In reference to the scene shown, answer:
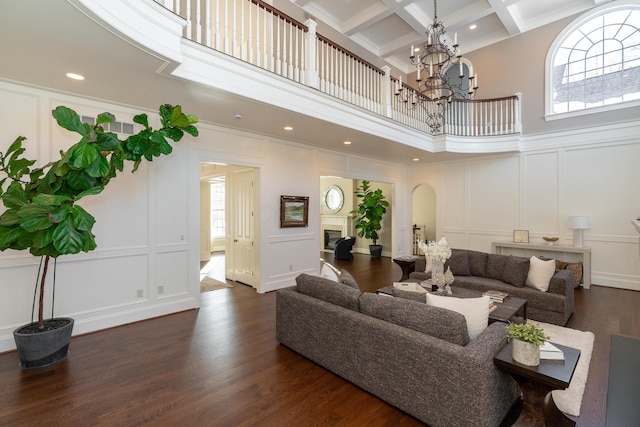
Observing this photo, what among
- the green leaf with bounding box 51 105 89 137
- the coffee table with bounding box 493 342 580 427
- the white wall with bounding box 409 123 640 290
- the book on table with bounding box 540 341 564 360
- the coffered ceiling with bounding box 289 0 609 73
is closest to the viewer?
the coffee table with bounding box 493 342 580 427

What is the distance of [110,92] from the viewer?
3383 mm

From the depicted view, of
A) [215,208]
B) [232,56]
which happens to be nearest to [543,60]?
[232,56]

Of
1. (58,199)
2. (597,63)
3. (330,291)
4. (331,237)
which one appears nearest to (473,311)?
(330,291)

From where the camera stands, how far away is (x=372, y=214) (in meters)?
8.88

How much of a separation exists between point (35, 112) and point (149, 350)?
9.61ft

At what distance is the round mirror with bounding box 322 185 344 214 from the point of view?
10.4 meters

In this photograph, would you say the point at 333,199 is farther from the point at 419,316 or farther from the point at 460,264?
the point at 419,316

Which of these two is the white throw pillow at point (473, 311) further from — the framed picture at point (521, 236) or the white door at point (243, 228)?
the framed picture at point (521, 236)

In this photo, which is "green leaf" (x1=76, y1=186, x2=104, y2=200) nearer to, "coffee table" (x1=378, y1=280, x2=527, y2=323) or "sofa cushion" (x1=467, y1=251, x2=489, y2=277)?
"coffee table" (x1=378, y1=280, x2=527, y2=323)

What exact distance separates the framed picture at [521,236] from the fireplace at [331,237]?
5.24 m

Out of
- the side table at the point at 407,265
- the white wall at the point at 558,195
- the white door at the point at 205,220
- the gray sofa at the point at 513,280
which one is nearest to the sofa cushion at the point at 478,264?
the gray sofa at the point at 513,280

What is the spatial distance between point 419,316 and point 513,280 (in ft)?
10.1

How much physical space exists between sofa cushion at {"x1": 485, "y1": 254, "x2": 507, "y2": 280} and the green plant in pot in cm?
479

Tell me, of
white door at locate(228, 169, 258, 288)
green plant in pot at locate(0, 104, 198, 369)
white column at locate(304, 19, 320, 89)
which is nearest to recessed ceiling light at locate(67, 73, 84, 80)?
green plant in pot at locate(0, 104, 198, 369)
